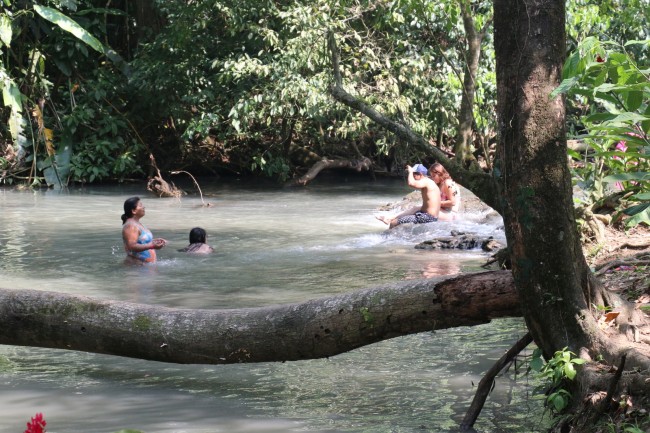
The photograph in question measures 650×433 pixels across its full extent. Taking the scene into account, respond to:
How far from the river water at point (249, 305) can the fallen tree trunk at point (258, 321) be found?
804 mm

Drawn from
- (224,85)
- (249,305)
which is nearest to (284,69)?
(224,85)

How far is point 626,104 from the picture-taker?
439 centimetres

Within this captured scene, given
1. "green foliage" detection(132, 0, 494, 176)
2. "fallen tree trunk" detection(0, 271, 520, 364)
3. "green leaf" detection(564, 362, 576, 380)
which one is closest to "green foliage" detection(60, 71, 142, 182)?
"green foliage" detection(132, 0, 494, 176)

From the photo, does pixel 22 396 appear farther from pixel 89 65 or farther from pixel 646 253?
pixel 89 65

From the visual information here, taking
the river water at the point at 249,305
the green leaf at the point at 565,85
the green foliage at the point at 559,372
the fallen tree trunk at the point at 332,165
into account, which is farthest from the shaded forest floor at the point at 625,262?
the fallen tree trunk at the point at 332,165

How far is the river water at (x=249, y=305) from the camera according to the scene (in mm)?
5438

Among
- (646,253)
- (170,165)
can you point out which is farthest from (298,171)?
(646,253)

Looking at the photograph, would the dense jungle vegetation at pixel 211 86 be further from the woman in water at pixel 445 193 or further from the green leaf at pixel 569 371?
the green leaf at pixel 569 371

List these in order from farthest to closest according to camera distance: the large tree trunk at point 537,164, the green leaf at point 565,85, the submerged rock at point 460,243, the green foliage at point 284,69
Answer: the green foliage at point 284,69
the submerged rock at point 460,243
the large tree trunk at point 537,164
the green leaf at point 565,85

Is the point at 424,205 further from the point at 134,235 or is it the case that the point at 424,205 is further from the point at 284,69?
the point at 284,69

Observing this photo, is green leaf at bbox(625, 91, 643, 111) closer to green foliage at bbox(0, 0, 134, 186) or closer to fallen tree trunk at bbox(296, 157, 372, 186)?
green foliage at bbox(0, 0, 134, 186)

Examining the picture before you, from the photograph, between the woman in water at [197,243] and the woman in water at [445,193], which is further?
the woman in water at [445,193]

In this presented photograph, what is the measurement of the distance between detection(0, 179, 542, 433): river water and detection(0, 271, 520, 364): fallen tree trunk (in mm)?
804

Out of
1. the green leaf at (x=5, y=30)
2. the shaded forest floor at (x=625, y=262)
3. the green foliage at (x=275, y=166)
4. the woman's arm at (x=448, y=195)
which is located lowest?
the shaded forest floor at (x=625, y=262)
